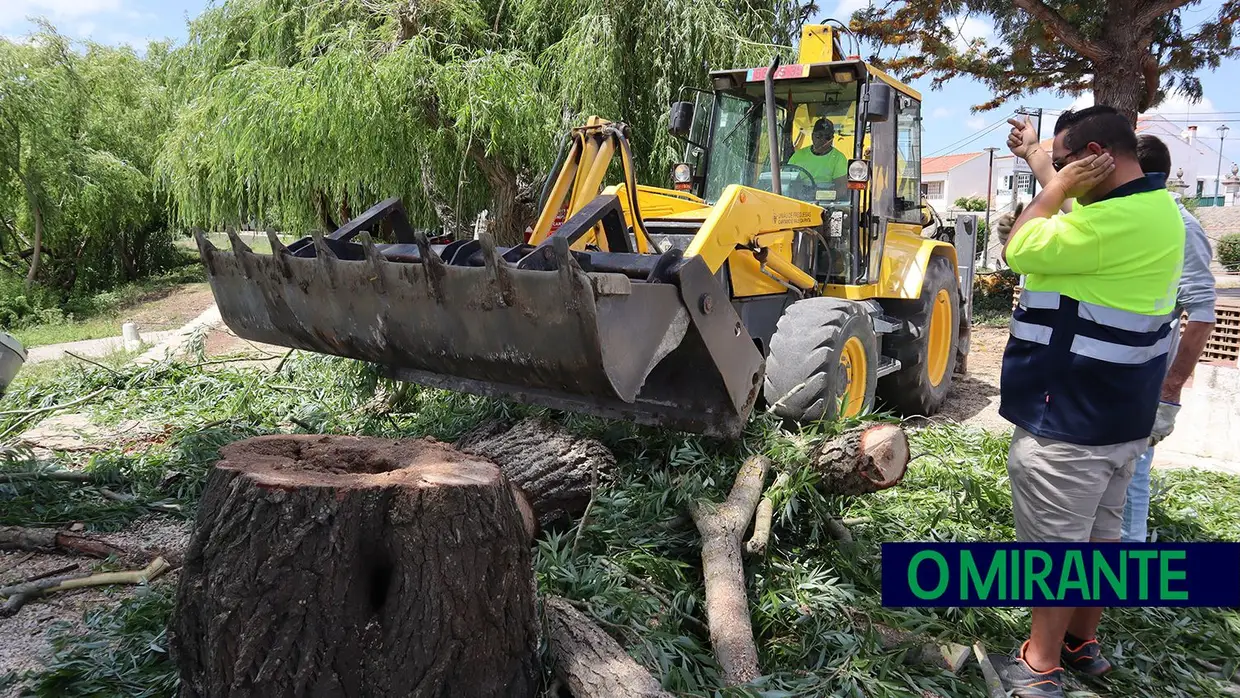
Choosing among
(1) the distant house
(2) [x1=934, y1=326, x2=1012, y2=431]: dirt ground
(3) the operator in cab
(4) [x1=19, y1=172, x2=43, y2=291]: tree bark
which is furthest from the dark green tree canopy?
(1) the distant house

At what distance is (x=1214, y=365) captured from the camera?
20.6 feet

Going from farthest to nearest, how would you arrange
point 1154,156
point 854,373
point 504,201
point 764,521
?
1. point 504,201
2. point 854,373
3. point 764,521
4. point 1154,156

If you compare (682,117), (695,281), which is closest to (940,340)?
(682,117)

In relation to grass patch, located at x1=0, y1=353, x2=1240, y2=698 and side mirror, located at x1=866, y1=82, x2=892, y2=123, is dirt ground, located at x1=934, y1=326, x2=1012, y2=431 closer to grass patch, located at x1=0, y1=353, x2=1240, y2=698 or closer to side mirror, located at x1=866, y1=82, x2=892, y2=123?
grass patch, located at x1=0, y1=353, x2=1240, y2=698

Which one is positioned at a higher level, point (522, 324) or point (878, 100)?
point (878, 100)

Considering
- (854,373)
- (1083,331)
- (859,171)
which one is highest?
(859,171)

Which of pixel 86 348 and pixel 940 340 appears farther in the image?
pixel 86 348

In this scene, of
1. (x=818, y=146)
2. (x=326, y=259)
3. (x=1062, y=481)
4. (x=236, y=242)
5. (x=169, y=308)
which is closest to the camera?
(x=1062, y=481)

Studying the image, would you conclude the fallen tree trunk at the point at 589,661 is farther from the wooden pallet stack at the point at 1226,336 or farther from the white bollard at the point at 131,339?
the white bollard at the point at 131,339

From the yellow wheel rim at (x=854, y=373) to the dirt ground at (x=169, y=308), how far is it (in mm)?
13049

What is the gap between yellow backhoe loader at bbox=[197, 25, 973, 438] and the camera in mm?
3451

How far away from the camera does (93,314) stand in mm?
17344

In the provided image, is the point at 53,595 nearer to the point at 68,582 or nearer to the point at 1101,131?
the point at 68,582

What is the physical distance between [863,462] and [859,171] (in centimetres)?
244
